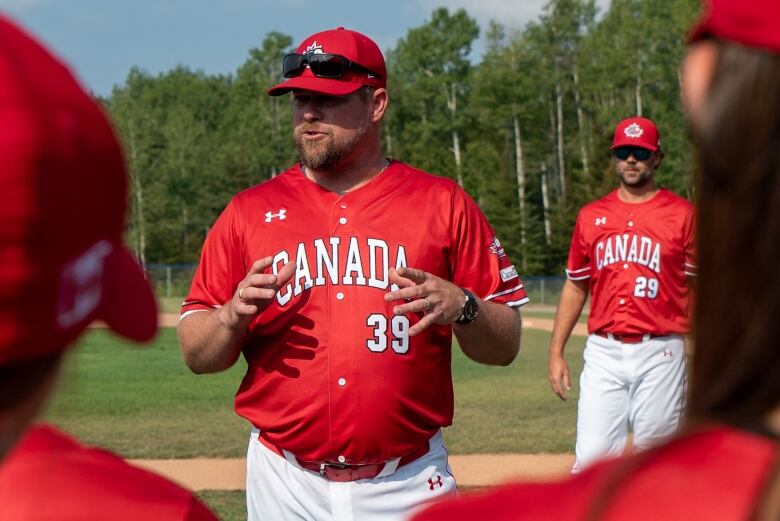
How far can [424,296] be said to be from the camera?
4020mm

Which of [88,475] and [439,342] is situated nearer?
[88,475]

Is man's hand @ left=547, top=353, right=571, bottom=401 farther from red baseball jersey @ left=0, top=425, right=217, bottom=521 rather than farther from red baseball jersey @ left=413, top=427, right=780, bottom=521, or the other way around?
red baseball jersey @ left=413, top=427, right=780, bottom=521

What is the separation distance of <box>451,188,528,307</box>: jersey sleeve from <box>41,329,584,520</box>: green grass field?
3033 millimetres

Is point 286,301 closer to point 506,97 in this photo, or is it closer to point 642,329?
point 642,329

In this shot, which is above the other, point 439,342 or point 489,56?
point 489,56

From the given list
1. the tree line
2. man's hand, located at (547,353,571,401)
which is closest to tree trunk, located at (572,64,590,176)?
the tree line

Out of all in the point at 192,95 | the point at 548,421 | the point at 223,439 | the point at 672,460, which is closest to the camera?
the point at 672,460

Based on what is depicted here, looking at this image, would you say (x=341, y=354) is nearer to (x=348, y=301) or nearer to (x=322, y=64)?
(x=348, y=301)

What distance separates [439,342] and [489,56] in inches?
2372

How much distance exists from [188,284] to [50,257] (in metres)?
46.5

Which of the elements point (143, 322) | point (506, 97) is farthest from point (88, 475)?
point (506, 97)

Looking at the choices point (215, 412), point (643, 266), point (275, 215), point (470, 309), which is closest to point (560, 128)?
point (215, 412)

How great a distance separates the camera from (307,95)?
4609 millimetres

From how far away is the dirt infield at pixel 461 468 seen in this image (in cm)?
883
